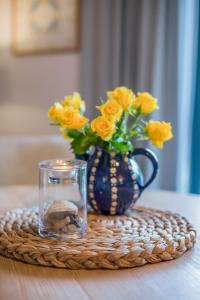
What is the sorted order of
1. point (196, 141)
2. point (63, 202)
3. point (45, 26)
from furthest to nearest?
1. point (45, 26)
2. point (196, 141)
3. point (63, 202)

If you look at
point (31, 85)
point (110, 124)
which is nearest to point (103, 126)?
point (110, 124)

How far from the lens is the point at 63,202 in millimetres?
1194

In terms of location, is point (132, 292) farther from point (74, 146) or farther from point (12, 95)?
point (12, 95)

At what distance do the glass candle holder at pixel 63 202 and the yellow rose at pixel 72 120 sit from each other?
0.38 ft

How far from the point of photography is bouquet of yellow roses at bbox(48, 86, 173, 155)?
1.24 metres

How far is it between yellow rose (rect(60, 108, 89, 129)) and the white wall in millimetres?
1932

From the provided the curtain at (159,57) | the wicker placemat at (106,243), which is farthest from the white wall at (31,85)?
the wicker placemat at (106,243)

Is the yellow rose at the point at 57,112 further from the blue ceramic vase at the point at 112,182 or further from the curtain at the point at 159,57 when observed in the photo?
the curtain at the point at 159,57

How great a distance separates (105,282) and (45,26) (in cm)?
249

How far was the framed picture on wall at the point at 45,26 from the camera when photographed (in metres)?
3.10

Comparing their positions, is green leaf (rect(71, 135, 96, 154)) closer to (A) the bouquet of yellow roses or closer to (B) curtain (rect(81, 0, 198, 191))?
(A) the bouquet of yellow roses

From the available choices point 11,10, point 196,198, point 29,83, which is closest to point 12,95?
point 29,83

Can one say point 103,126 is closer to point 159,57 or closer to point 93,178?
point 93,178

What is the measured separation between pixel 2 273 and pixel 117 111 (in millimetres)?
522
